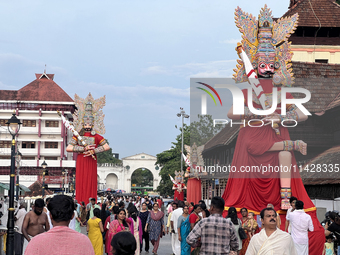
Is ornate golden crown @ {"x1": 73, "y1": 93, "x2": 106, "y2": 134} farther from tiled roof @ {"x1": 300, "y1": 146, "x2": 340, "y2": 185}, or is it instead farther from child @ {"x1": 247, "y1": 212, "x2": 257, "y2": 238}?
child @ {"x1": 247, "y1": 212, "x2": 257, "y2": 238}

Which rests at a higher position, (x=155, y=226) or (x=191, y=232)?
(x=191, y=232)

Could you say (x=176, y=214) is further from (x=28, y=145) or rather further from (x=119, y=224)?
(x=28, y=145)

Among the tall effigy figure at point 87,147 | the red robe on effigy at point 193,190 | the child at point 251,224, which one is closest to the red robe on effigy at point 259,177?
the child at point 251,224

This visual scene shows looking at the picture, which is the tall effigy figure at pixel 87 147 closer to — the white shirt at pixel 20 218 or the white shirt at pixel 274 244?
the white shirt at pixel 20 218

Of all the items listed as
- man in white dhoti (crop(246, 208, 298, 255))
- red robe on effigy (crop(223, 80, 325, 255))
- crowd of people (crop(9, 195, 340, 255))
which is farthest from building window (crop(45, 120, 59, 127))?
man in white dhoti (crop(246, 208, 298, 255))

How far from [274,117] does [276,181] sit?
1.64 m

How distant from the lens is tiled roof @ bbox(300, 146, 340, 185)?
17219mm

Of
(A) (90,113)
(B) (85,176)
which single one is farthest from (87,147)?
(A) (90,113)

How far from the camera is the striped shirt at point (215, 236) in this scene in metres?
6.95

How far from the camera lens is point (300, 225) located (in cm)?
1062

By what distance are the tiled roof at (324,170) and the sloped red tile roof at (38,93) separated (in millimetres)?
53479

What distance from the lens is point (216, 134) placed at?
4153 cm

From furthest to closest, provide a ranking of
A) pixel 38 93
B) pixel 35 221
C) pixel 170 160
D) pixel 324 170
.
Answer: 1. pixel 38 93
2. pixel 170 160
3. pixel 324 170
4. pixel 35 221

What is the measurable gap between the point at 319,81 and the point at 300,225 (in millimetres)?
15140
